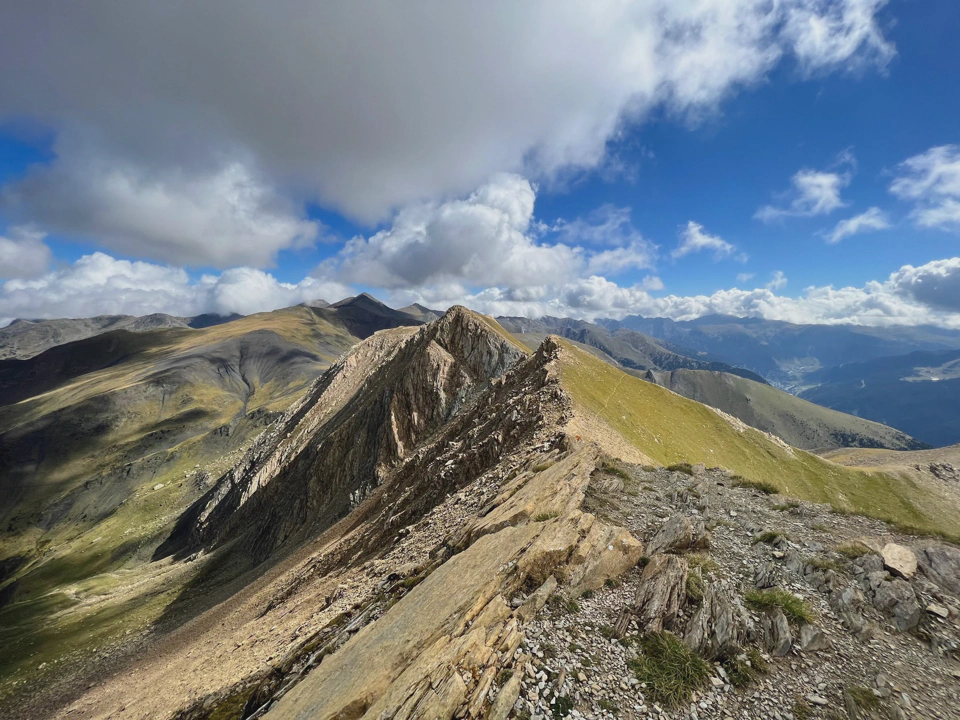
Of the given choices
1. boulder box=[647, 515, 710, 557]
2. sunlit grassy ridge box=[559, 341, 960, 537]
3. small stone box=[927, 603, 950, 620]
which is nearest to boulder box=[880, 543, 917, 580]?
small stone box=[927, 603, 950, 620]

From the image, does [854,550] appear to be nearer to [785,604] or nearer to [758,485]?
[785,604]

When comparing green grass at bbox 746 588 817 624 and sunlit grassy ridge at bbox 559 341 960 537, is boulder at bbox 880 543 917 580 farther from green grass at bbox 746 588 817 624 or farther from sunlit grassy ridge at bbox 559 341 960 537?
sunlit grassy ridge at bbox 559 341 960 537

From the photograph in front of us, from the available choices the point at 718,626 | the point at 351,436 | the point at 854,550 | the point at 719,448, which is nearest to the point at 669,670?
the point at 718,626

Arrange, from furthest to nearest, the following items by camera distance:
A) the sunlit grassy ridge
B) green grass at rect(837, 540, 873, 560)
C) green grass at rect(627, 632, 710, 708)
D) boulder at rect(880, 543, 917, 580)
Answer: the sunlit grassy ridge → green grass at rect(837, 540, 873, 560) → boulder at rect(880, 543, 917, 580) → green grass at rect(627, 632, 710, 708)

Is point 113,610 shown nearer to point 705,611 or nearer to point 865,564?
point 705,611

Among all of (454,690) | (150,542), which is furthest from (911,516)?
(150,542)
